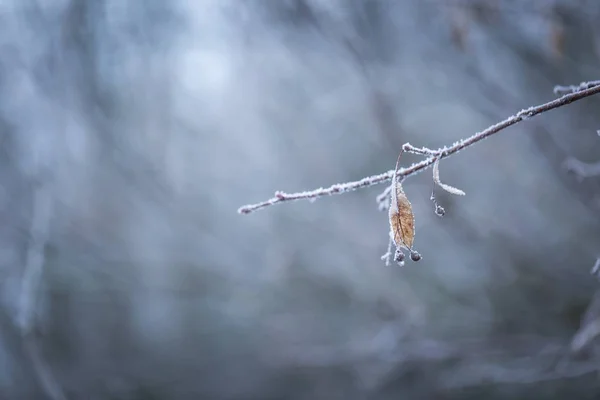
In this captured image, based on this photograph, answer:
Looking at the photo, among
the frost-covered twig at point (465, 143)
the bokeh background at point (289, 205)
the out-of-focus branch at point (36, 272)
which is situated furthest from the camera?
the out-of-focus branch at point (36, 272)

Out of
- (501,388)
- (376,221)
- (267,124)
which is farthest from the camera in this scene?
(267,124)

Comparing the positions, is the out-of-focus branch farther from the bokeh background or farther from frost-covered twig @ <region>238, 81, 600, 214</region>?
frost-covered twig @ <region>238, 81, 600, 214</region>

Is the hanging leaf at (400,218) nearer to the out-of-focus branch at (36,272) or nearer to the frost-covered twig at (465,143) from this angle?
the frost-covered twig at (465,143)

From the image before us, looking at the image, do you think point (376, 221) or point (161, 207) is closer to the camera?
point (376, 221)

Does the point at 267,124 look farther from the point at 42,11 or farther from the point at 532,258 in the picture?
the point at 532,258

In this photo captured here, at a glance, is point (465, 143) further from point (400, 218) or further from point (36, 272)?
point (36, 272)

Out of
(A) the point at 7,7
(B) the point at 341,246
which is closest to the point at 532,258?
(B) the point at 341,246

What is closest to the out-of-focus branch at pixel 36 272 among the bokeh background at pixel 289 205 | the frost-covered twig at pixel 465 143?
the bokeh background at pixel 289 205

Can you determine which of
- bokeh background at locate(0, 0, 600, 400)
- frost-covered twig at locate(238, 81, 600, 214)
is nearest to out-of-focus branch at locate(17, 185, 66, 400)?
bokeh background at locate(0, 0, 600, 400)
